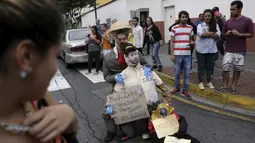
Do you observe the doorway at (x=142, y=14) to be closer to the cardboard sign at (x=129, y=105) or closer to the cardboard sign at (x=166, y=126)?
the cardboard sign at (x=129, y=105)

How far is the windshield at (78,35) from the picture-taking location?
962 cm

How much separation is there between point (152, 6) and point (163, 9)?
33.0 inches

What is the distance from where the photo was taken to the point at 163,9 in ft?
49.0

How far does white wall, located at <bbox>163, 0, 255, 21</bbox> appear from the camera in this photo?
9188mm

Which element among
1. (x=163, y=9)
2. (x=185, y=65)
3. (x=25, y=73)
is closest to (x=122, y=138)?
(x=185, y=65)

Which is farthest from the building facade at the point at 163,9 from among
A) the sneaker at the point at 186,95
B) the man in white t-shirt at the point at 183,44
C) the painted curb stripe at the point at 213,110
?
the painted curb stripe at the point at 213,110

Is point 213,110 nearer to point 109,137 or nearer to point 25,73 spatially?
point 109,137

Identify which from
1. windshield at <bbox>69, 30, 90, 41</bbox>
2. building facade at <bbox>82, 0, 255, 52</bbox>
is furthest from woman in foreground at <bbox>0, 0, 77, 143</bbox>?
building facade at <bbox>82, 0, 255, 52</bbox>

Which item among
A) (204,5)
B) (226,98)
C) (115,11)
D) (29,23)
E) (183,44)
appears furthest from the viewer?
(115,11)

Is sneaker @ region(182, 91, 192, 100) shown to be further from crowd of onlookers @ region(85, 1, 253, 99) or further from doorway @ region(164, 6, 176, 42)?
doorway @ region(164, 6, 176, 42)

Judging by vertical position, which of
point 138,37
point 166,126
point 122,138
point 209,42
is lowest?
point 122,138

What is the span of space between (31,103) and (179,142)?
99.8 inches

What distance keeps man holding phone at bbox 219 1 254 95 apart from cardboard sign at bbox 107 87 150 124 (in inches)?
102

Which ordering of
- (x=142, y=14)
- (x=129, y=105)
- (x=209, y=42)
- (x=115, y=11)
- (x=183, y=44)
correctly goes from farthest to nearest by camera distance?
(x=115, y=11) → (x=142, y=14) → (x=209, y=42) → (x=183, y=44) → (x=129, y=105)
